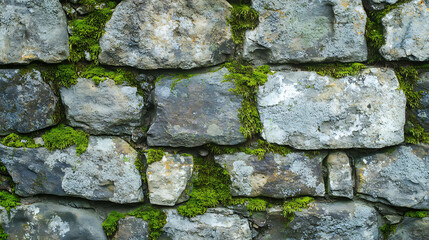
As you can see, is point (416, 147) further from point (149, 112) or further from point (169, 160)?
point (149, 112)

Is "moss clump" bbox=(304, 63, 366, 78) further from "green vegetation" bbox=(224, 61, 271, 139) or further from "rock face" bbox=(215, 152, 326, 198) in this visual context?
"rock face" bbox=(215, 152, 326, 198)

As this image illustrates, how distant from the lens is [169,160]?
4.90 ft

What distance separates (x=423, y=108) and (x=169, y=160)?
4.11 feet

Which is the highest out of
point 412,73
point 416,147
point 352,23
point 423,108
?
point 352,23

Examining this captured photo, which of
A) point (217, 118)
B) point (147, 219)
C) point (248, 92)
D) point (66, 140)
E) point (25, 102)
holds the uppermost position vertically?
point (248, 92)

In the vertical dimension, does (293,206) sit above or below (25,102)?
below

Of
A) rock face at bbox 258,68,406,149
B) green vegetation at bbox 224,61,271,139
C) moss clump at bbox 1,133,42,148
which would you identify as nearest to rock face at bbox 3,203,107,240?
moss clump at bbox 1,133,42,148

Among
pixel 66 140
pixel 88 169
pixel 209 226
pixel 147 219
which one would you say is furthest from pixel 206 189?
pixel 66 140

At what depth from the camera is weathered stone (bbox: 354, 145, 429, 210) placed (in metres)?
1.46

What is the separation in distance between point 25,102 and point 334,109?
4.85 ft

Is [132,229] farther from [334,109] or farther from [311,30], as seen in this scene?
[311,30]

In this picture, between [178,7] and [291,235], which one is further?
[291,235]

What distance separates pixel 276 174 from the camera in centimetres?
149

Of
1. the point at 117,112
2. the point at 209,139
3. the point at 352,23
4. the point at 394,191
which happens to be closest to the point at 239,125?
the point at 209,139
